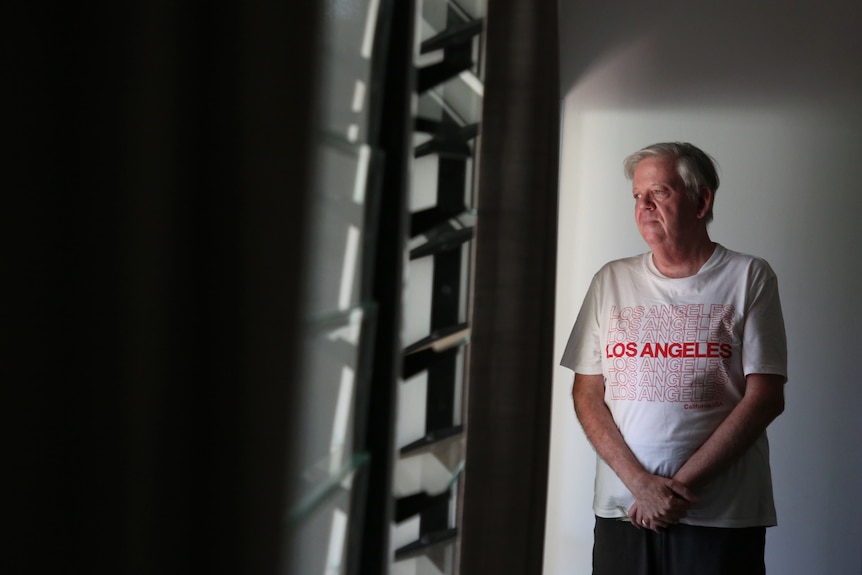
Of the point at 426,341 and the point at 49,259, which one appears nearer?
the point at 49,259

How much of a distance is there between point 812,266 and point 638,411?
1.46 meters

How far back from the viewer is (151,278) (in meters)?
0.28

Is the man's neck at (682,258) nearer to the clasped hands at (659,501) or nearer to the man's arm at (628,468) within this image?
the man's arm at (628,468)

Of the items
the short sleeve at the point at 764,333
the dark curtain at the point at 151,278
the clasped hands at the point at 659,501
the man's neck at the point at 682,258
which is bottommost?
the clasped hands at the point at 659,501

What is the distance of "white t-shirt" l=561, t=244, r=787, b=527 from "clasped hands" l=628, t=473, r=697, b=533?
0.11 ft

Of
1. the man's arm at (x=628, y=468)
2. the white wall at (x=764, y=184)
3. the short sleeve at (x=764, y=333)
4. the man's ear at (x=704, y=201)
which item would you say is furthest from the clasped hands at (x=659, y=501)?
the white wall at (x=764, y=184)

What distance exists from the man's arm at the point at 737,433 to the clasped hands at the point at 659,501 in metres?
0.03

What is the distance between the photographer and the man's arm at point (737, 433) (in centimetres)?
218

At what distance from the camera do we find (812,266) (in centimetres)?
337

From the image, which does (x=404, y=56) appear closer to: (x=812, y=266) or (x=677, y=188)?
(x=677, y=188)

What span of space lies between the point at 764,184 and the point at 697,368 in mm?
1430

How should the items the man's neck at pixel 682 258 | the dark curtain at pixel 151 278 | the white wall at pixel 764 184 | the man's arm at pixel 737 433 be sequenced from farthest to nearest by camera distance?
1. the white wall at pixel 764 184
2. the man's neck at pixel 682 258
3. the man's arm at pixel 737 433
4. the dark curtain at pixel 151 278

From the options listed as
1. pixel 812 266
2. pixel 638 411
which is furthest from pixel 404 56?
pixel 812 266

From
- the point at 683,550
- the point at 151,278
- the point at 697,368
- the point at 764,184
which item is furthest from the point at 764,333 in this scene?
the point at 151,278
